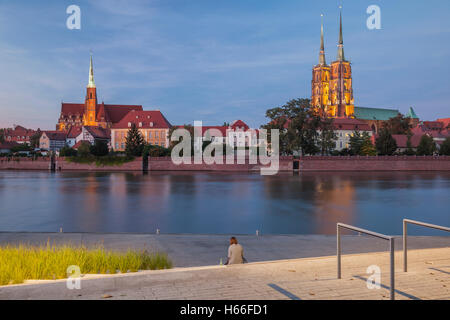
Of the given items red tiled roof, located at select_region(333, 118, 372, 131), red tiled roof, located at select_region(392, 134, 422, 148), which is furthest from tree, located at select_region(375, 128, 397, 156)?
red tiled roof, located at select_region(333, 118, 372, 131)

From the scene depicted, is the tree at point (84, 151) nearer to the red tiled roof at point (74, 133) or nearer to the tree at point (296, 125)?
the tree at point (296, 125)

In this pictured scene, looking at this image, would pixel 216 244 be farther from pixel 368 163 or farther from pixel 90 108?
pixel 90 108

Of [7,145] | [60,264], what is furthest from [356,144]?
[7,145]

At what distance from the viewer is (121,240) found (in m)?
14.7

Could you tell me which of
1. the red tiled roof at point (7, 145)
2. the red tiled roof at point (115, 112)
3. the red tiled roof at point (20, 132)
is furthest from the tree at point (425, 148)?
the red tiled roof at point (20, 132)

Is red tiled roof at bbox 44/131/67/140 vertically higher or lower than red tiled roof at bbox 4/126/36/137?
lower

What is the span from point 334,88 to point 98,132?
85.0 metres

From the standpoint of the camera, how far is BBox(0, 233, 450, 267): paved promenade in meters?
12.2

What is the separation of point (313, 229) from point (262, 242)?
8805 mm

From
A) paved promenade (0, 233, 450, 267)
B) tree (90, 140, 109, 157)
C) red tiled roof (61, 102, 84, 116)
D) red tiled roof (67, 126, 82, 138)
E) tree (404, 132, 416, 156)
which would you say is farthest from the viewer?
red tiled roof (61, 102, 84, 116)

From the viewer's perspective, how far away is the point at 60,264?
29.6ft

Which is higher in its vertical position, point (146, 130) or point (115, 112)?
point (115, 112)

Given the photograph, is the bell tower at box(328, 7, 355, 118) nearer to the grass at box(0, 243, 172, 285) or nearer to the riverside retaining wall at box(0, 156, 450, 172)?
the riverside retaining wall at box(0, 156, 450, 172)
